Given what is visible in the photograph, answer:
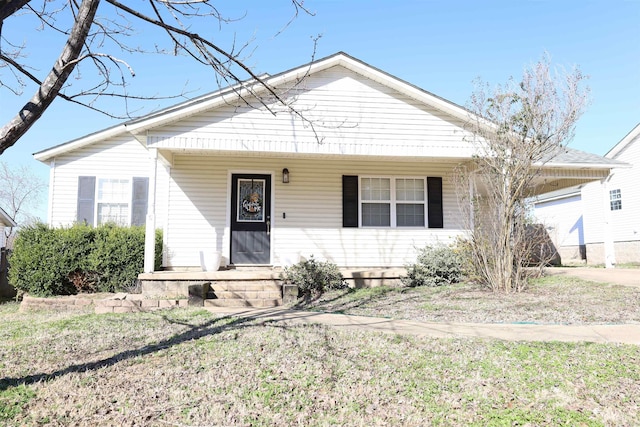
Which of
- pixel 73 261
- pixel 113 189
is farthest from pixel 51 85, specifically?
pixel 113 189

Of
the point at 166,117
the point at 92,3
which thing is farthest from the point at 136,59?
the point at 166,117

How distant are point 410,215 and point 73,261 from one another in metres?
7.56

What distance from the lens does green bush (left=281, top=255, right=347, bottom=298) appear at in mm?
7910

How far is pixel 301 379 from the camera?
11.8 ft

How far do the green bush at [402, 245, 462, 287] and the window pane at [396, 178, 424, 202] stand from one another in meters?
1.63

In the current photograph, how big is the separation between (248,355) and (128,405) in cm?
125

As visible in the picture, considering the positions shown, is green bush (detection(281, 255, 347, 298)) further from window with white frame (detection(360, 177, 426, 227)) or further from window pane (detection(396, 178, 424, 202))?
window pane (detection(396, 178, 424, 202))

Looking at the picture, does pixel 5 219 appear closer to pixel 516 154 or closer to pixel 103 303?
pixel 103 303

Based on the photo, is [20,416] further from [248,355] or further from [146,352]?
[248,355]

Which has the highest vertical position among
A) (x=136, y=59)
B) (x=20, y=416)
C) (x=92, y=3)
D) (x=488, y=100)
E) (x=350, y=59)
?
(x=350, y=59)

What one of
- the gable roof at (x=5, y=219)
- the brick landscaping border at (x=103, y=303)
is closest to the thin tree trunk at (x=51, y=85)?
the brick landscaping border at (x=103, y=303)

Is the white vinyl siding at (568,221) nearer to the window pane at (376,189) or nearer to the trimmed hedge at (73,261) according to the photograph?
the window pane at (376,189)

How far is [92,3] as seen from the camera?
3240mm

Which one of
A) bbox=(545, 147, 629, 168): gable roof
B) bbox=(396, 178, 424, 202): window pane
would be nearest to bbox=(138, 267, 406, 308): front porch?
bbox=(396, 178, 424, 202): window pane
